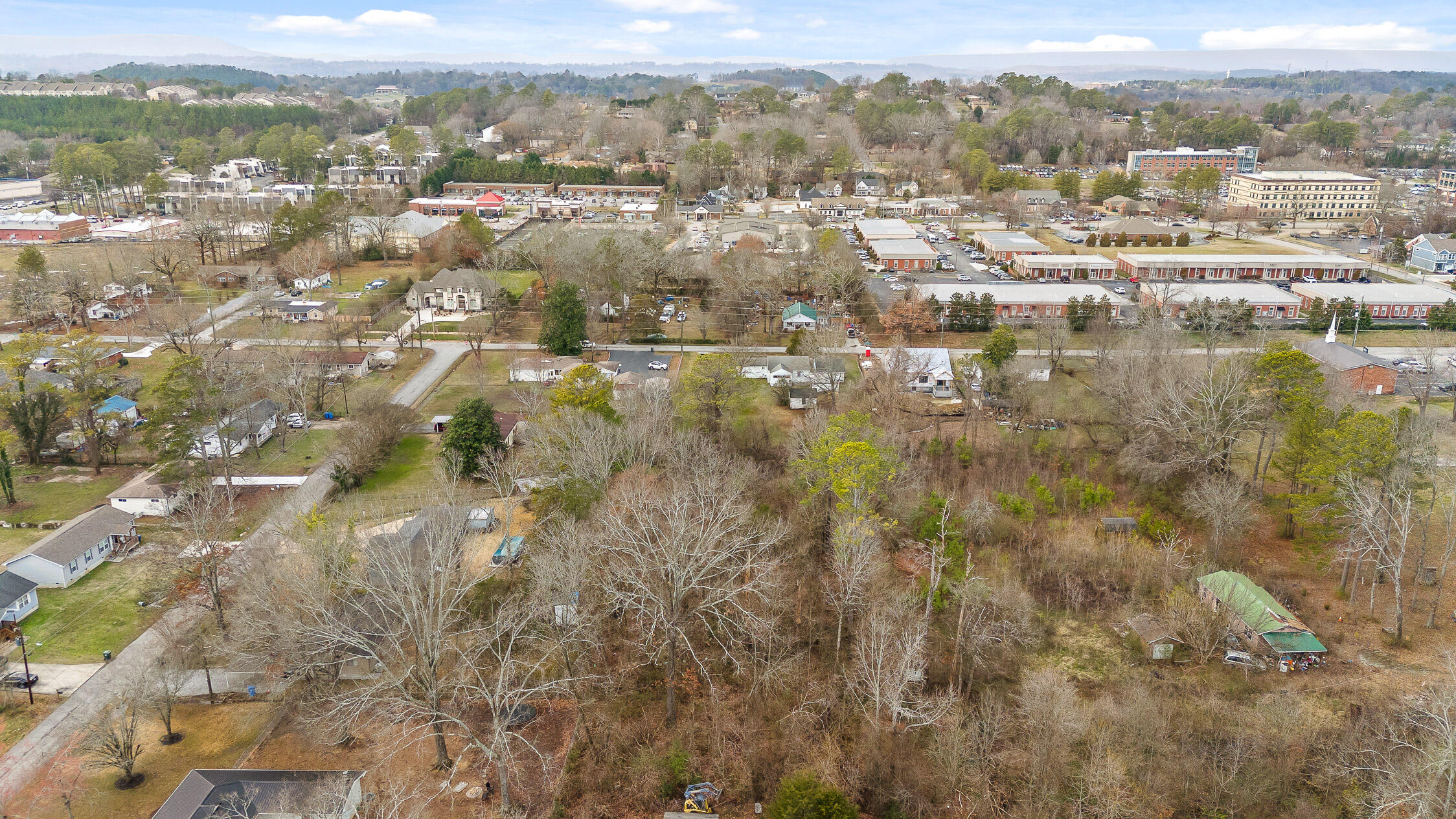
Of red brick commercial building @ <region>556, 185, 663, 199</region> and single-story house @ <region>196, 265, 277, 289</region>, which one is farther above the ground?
red brick commercial building @ <region>556, 185, 663, 199</region>

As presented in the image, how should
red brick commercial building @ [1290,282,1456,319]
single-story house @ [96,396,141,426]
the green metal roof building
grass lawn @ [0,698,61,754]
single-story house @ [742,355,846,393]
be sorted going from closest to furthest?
grass lawn @ [0,698,61,754]
the green metal roof building
single-story house @ [96,396,141,426]
single-story house @ [742,355,846,393]
red brick commercial building @ [1290,282,1456,319]

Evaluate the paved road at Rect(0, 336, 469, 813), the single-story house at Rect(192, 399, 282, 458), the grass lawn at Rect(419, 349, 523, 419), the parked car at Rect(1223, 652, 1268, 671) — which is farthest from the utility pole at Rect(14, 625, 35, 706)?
the parked car at Rect(1223, 652, 1268, 671)

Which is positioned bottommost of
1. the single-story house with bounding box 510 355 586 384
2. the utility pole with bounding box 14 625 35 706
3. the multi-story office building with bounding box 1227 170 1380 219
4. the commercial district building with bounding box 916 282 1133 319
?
the utility pole with bounding box 14 625 35 706

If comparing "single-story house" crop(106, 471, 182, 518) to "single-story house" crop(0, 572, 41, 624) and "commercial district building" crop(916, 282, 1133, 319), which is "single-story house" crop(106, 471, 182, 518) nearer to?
"single-story house" crop(0, 572, 41, 624)

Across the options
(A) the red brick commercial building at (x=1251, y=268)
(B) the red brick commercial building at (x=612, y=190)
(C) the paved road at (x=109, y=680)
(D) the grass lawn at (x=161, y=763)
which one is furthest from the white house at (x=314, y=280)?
(A) the red brick commercial building at (x=1251, y=268)

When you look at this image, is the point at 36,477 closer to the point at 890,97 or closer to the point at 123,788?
the point at 123,788

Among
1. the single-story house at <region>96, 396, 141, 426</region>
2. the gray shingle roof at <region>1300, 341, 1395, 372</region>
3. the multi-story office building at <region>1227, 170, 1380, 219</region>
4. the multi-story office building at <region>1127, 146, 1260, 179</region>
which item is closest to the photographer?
the single-story house at <region>96, 396, 141, 426</region>

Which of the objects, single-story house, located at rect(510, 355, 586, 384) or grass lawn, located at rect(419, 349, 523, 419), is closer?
grass lawn, located at rect(419, 349, 523, 419)
